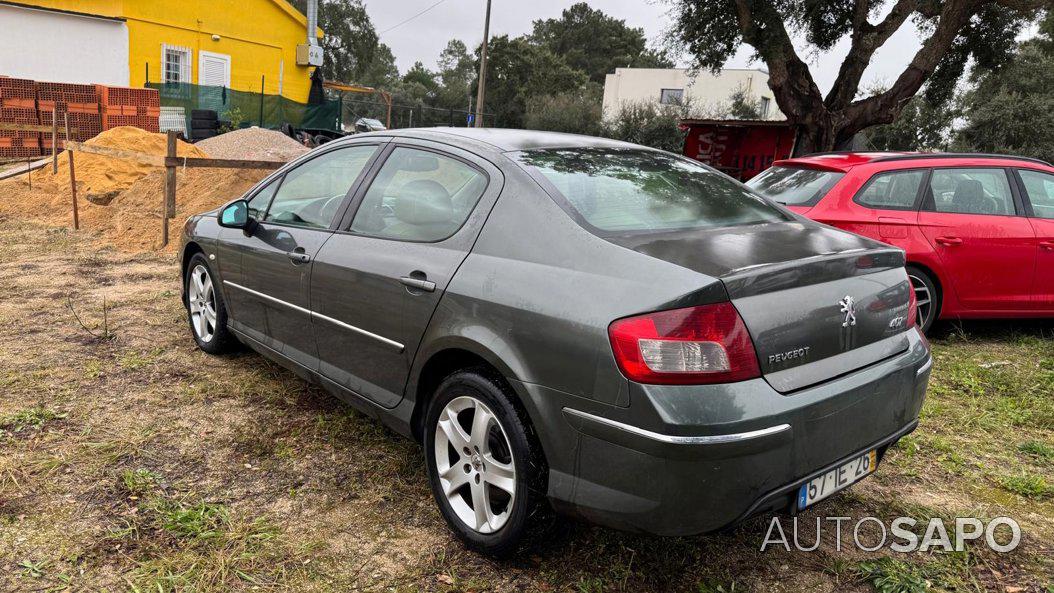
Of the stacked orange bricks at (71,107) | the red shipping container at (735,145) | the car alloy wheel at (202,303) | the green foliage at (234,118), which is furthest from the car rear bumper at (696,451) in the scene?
the green foliage at (234,118)

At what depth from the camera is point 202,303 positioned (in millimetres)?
4969

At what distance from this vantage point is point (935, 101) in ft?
60.1

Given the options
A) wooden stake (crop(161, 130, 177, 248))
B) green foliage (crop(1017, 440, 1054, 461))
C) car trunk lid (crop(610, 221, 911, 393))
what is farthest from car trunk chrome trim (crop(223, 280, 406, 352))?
wooden stake (crop(161, 130, 177, 248))

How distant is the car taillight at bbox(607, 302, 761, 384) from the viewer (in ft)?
7.16

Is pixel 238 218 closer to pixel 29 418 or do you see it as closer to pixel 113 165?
pixel 29 418

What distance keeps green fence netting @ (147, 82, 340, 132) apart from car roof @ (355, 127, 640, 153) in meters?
20.2

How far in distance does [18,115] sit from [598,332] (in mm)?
20116

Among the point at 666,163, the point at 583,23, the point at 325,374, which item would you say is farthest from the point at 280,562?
the point at 583,23

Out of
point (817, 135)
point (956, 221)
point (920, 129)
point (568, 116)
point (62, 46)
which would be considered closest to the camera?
point (956, 221)

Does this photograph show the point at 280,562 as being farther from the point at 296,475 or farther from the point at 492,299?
the point at 492,299

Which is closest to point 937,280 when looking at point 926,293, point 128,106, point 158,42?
point 926,293

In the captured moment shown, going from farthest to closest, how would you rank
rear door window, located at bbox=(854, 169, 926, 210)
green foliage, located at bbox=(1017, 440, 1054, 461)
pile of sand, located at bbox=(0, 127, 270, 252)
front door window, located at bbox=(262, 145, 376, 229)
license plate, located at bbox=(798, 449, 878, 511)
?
pile of sand, located at bbox=(0, 127, 270, 252) → rear door window, located at bbox=(854, 169, 926, 210) → green foliage, located at bbox=(1017, 440, 1054, 461) → front door window, located at bbox=(262, 145, 376, 229) → license plate, located at bbox=(798, 449, 878, 511)

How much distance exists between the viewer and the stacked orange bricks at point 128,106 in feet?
60.6

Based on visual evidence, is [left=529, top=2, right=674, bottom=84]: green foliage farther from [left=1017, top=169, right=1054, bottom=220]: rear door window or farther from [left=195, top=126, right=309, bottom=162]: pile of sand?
[left=1017, top=169, right=1054, bottom=220]: rear door window
